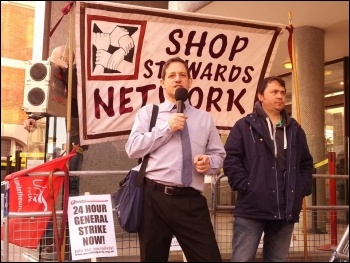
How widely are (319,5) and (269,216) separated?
5.74 meters

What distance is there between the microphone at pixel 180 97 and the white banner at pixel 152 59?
68.8 inches

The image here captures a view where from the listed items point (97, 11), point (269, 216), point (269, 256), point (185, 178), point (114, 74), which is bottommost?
point (269, 256)

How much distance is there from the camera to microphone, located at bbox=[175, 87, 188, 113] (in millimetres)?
3000

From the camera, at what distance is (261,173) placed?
3592 mm

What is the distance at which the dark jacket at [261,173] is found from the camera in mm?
3561

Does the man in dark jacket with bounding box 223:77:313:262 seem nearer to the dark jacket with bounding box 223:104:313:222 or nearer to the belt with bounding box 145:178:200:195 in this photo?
the dark jacket with bounding box 223:104:313:222

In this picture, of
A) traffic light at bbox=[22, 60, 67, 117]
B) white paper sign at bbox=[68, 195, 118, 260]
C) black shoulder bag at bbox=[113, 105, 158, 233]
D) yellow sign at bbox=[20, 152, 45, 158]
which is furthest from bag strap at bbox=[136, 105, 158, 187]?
yellow sign at bbox=[20, 152, 45, 158]

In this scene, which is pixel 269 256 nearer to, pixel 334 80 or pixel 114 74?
pixel 114 74

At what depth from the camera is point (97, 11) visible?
454 cm

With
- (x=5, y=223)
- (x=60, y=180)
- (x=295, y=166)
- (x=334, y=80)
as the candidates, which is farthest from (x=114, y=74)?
(x=334, y=80)

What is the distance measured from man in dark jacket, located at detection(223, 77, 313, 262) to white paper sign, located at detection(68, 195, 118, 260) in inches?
48.4

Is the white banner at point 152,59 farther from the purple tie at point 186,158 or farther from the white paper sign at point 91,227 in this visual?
the purple tie at point 186,158

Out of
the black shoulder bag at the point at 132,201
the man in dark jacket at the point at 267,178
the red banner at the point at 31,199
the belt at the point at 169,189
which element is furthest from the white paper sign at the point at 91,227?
the belt at the point at 169,189

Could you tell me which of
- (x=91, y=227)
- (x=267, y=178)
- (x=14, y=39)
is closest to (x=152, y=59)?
(x=91, y=227)
